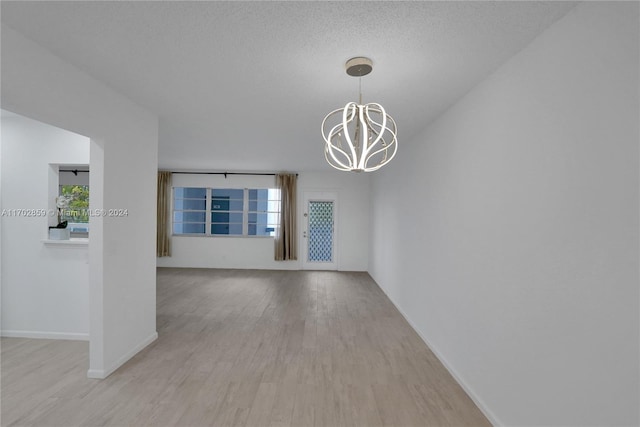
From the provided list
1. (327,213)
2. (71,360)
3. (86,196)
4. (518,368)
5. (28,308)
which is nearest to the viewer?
(518,368)

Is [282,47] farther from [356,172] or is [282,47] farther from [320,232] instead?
[320,232]

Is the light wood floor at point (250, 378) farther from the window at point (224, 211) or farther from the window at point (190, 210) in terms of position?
the window at point (190, 210)

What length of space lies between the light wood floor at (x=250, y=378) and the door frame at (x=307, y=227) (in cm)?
319

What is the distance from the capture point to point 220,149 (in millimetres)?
4973

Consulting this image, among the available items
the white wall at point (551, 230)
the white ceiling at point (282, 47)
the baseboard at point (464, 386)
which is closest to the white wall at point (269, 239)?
the baseboard at point (464, 386)

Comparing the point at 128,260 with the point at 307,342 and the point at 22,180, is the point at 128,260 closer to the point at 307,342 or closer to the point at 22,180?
the point at 22,180

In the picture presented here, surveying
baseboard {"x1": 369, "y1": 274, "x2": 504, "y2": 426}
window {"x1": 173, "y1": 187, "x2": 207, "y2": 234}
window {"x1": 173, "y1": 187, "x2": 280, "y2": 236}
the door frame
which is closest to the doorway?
the door frame

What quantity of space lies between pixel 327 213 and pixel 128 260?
16.6 ft

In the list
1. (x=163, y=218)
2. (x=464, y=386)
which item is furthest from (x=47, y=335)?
Result: (x=163, y=218)

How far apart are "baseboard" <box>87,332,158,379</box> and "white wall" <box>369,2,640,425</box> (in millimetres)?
2944

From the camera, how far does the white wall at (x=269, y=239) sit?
7.39 m

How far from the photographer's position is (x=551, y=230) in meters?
1.55

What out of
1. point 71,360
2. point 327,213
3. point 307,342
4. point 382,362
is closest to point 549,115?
point 382,362

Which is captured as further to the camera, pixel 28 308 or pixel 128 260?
pixel 28 308
